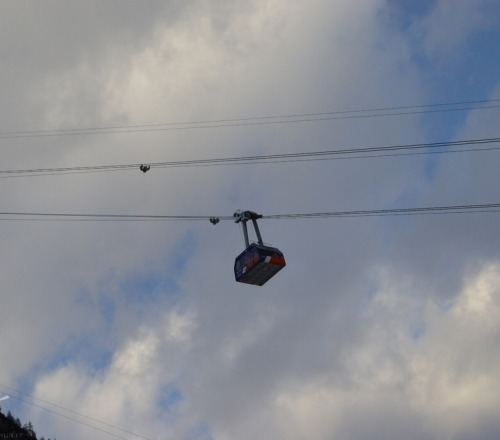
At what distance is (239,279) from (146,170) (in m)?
9.57

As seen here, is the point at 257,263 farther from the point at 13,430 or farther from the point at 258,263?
the point at 13,430

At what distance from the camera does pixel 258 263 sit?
40.0 metres

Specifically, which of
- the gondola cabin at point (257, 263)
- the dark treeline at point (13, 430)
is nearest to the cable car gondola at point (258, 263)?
the gondola cabin at point (257, 263)

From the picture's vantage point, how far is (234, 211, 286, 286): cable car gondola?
132 feet

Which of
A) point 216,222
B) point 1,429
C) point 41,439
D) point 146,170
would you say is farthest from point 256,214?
point 41,439

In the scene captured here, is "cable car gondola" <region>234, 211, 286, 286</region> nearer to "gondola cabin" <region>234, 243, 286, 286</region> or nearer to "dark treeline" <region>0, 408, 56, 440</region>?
"gondola cabin" <region>234, 243, 286, 286</region>

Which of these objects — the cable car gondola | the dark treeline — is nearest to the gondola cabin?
the cable car gondola

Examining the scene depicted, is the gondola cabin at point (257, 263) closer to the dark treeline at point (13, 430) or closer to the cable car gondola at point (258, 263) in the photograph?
the cable car gondola at point (258, 263)

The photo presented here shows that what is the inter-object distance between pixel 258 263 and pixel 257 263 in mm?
87

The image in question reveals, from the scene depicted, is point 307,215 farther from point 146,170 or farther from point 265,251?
point 146,170

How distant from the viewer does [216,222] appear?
43.9 m

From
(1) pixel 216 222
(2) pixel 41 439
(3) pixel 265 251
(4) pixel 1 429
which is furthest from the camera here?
(2) pixel 41 439

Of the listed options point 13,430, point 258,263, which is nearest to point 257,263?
point 258,263

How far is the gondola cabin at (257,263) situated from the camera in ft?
132
